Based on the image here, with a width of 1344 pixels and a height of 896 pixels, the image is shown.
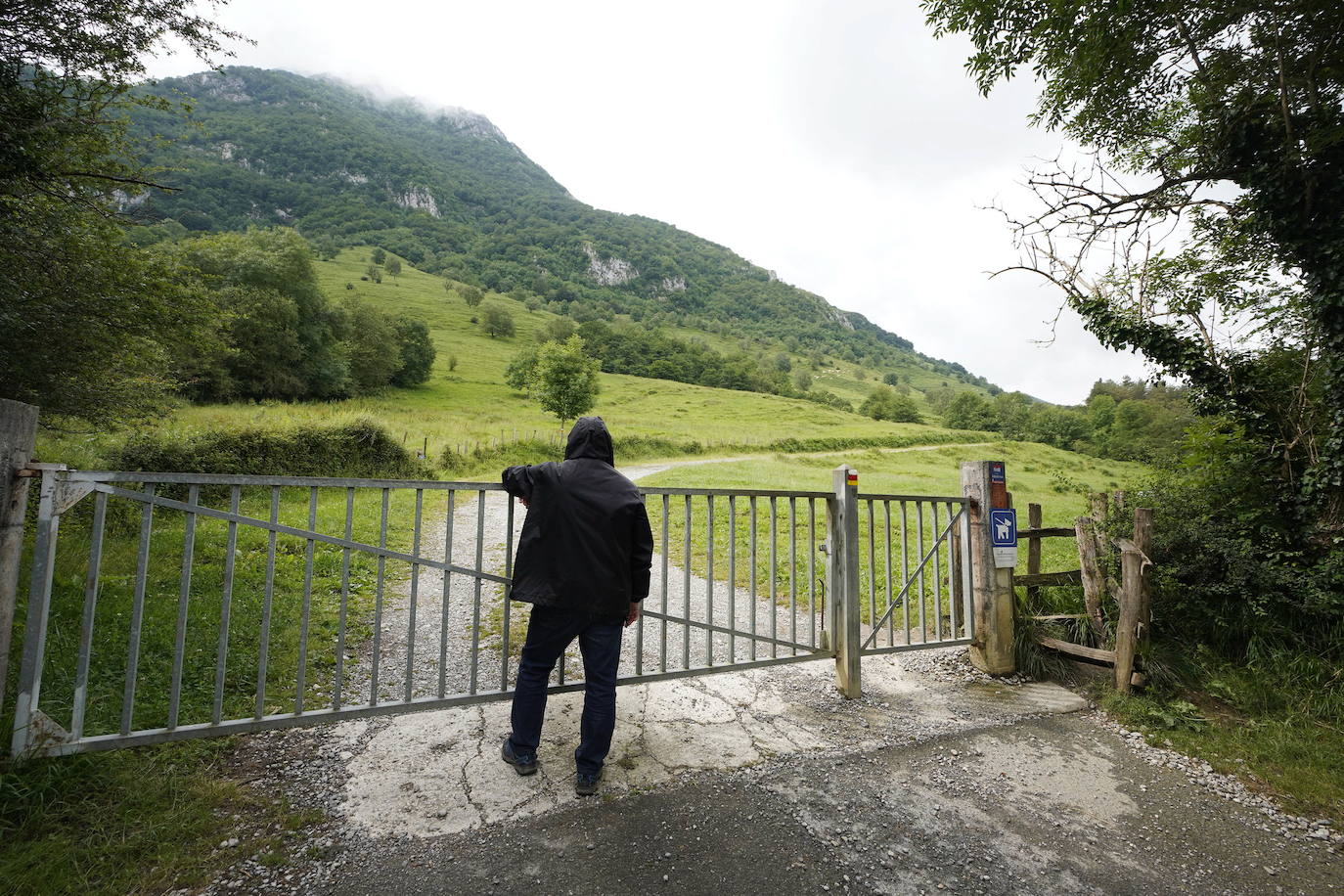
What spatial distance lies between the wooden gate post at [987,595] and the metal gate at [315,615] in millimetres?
139

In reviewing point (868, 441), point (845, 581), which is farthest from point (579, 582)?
point (868, 441)

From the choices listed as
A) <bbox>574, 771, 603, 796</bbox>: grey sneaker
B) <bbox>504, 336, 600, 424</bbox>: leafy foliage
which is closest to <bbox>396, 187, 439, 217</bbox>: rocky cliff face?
<bbox>504, 336, 600, 424</bbox>: leafy foliage

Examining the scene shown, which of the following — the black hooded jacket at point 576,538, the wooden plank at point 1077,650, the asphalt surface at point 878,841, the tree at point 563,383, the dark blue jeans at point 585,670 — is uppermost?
the tree at point 563,383

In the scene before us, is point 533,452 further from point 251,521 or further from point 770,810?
point 770,810

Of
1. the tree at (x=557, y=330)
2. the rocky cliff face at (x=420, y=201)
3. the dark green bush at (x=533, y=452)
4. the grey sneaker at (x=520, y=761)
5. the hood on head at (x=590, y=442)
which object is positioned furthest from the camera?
the rocky cliff face at (x=420, y=201)

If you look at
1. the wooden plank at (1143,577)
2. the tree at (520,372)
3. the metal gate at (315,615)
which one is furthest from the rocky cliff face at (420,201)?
the wooden plank at (1143,577)

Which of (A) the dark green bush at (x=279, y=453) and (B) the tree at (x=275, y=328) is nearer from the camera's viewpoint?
(A) the dark green bush at (x=279, y=453)

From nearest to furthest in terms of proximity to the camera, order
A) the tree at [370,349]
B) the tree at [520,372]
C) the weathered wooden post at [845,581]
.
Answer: the weathered wooden post at [845,581], the tree at [370,349], the tree at [520,372]

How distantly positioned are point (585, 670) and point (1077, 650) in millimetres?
4756

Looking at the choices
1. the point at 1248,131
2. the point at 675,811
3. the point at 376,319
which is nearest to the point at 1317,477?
the point at 1248,131

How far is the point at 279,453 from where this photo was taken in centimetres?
1342

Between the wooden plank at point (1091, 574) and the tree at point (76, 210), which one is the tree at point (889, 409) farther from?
the tree at point (76, 210)

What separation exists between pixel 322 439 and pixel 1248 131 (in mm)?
18680

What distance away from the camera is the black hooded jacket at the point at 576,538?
303 cm
